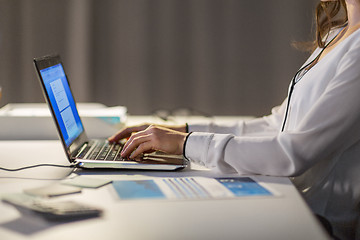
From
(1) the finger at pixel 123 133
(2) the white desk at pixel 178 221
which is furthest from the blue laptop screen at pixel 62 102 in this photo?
→ (2) the white desk at pixel 178 221

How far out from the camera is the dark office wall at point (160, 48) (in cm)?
303

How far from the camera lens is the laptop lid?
1128 mm

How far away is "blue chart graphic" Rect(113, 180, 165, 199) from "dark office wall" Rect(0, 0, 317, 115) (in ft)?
7.06

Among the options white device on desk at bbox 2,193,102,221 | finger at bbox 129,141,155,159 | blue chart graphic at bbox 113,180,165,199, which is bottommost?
blue chart graphic at bbox 113,180,165,199

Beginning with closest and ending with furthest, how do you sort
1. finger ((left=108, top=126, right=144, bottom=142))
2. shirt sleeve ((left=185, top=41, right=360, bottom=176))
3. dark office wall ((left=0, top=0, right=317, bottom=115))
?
1. shirt sleeve ((left=185, top=41, right=360, bottom=176))
2. finger ((left=108, top=126, right=144, bottom=142))
3. dark office wall ((left=0, top=0, right=317, bottom=115))

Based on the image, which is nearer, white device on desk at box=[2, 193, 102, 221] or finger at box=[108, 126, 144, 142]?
white device on desk at box=[2, 193, 102, 221]

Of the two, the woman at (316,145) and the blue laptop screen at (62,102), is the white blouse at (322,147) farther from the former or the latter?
the blue laptop screen at (62,102)

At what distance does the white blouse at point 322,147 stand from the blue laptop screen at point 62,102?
32 centimetres

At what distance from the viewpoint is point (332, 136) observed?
1032 mm

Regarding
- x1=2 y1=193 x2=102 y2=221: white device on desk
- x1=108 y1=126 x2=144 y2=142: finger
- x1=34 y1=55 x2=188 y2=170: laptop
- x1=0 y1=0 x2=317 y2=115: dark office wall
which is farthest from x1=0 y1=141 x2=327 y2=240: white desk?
x1=0 y1=0 x2=317 y2=115: dark office wall

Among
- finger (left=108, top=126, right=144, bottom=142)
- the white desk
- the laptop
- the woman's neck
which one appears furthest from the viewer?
finger (left=108, top=126, right=144, bottom=142)

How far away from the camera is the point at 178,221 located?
30.9 inches

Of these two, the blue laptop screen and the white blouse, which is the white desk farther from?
the blue laptop screen

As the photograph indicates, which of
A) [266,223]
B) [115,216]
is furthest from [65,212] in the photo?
[266,223]
